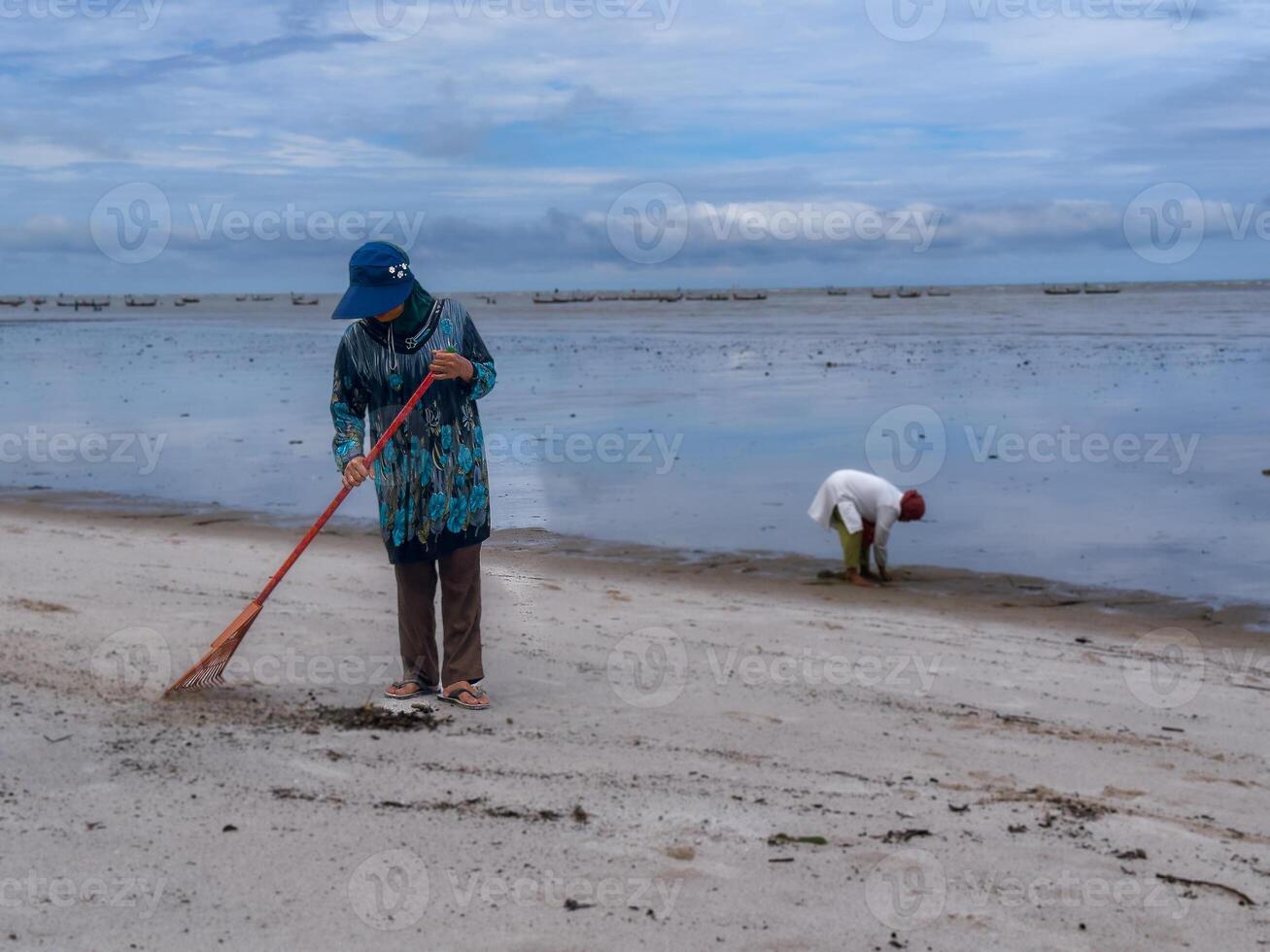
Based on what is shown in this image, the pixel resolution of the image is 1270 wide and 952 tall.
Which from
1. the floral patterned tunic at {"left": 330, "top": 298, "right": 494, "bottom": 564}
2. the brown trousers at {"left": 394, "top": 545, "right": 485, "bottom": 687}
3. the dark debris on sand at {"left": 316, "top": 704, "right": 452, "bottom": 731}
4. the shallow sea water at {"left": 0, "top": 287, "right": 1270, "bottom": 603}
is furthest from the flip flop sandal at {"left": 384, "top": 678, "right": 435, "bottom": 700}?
the shallow sea water at {"left": 0, "top": 287, "right": 1270, "bottom": 603}

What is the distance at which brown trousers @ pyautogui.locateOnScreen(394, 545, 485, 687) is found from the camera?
17.3 ft

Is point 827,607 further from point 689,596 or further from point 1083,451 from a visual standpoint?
point 1083,451

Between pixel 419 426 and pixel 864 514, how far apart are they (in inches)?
190

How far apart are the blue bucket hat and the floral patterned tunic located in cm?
18

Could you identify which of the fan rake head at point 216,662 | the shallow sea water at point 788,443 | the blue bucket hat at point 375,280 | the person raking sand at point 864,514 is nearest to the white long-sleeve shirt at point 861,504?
the person raking sand at point 864,514

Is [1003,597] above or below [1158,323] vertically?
below

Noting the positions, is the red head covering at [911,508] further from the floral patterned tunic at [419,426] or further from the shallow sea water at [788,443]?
the floral patterned tunic at [419,426]

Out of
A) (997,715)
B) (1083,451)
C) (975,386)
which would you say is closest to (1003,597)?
(997,715)

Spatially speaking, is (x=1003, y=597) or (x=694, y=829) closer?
(x=694, y=829)

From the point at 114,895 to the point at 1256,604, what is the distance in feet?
23.5

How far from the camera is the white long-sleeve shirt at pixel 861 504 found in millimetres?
8984

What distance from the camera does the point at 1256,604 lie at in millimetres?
8250

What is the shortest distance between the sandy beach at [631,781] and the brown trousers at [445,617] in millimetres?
249

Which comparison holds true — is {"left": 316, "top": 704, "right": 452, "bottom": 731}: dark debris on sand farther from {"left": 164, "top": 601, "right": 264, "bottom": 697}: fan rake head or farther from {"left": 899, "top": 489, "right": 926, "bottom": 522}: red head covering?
{"left": 899, "top": 489, "right": 926, "bottom": 522}: red head covering
